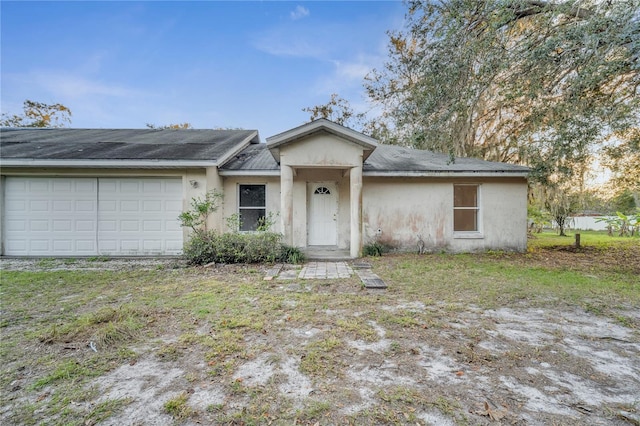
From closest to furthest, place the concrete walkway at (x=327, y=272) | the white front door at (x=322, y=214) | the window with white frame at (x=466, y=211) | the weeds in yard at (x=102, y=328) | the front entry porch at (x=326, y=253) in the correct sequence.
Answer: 1. the weeds in yard at (x=102, y=328)
2. the concrete walkway at (x=327, y=272)
3. the front entry porch at (x=326, y=253)
4. the white front door at (x=322, y=214)
5. the window with white frame at (x=466, y=211)

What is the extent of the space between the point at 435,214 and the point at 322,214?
13.4 ft

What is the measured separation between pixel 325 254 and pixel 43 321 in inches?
252

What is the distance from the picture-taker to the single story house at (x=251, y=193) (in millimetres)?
8195

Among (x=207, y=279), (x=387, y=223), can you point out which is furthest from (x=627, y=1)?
(x=207, y=279)

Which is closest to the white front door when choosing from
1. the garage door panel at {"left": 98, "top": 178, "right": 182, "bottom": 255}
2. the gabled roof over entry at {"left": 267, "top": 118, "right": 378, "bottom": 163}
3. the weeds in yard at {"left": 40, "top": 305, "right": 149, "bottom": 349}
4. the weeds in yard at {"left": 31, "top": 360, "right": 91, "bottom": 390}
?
the gabled roof over entry at {"left": 267, "top": 118, "right": 378, "bottom": 163}

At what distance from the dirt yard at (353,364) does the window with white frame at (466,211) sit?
588 cm

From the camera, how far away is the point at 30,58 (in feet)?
43.2

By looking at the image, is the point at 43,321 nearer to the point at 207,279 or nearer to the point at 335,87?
the point at 207,279

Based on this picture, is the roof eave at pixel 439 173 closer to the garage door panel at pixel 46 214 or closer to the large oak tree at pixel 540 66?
the large oak tree at pixel 540 66

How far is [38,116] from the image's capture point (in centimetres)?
2028

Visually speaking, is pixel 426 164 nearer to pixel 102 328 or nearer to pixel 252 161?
pixel 252 161

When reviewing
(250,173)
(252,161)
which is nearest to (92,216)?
(250,173)

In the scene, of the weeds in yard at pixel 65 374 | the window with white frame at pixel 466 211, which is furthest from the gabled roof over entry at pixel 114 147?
the window with white frame at pixel 466 211

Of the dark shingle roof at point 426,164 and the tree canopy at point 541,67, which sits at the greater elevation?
the tree canopy at point 541,67
